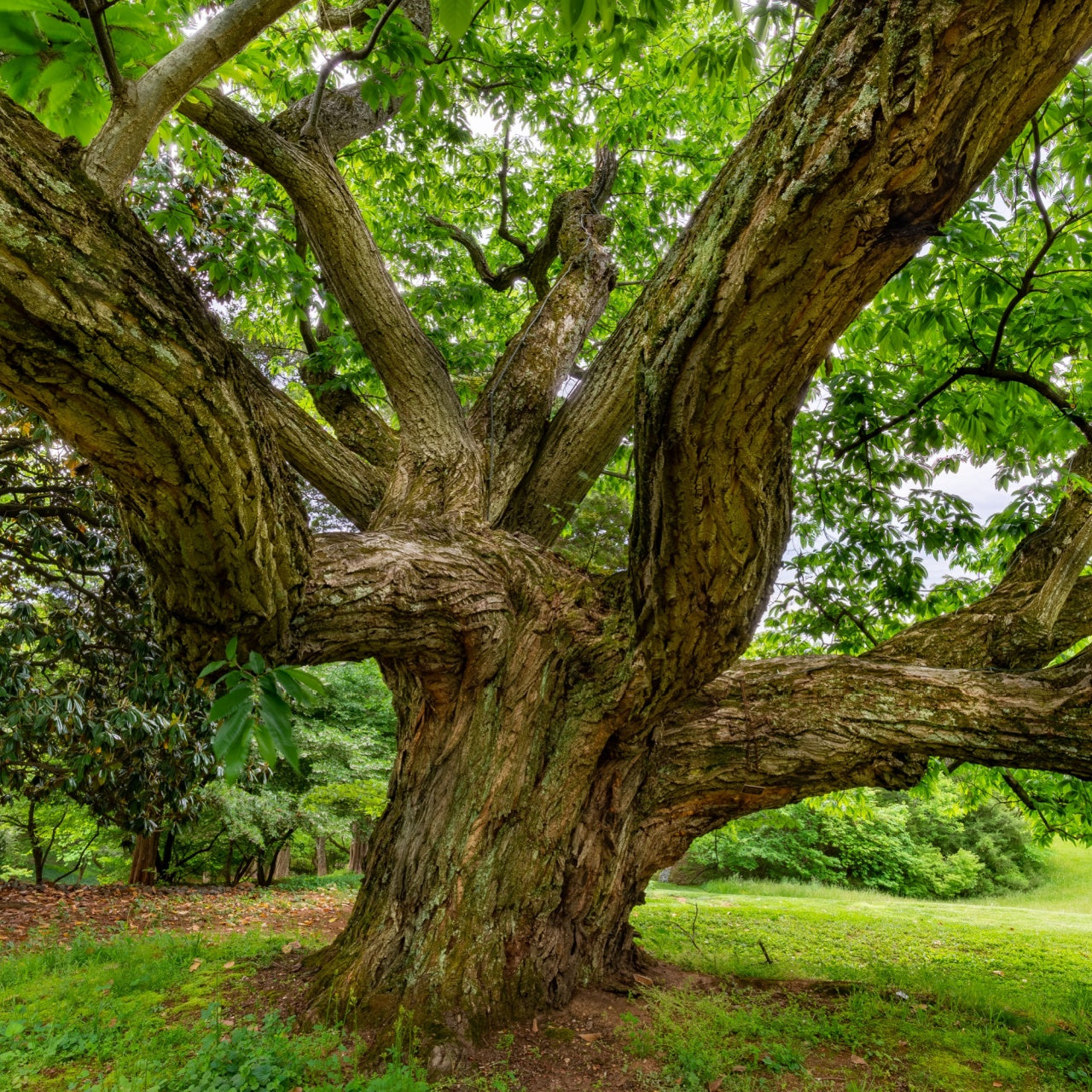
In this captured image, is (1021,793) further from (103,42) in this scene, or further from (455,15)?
(103,42)

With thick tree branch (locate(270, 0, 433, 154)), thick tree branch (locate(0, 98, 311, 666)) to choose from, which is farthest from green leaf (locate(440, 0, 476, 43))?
thick tree branch (locate(270, 0, 433, 154))

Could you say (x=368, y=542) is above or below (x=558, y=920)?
above

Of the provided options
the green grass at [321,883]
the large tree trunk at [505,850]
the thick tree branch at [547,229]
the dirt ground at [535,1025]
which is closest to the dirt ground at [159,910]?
the dirt ground at [535,1025]

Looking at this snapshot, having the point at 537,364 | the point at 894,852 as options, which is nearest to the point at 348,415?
Answer: the point at 537,364

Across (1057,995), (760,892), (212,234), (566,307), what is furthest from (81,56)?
(760,892)

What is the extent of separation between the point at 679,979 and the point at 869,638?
262 centimetres

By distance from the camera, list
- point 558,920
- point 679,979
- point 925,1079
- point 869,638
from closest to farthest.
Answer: point 925,1079
point 558,920
point 679,979
point 869,638

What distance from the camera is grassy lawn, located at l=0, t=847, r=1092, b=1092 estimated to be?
8.61ft

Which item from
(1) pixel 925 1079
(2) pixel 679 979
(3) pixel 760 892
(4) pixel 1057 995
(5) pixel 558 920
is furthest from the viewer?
(3) pixel 760 892

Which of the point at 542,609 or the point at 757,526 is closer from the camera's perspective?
the point at 757,526

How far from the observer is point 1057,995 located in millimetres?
4215

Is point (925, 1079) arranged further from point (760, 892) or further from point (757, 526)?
point (760, 892)

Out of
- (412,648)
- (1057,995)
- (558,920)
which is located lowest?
(1057,995)

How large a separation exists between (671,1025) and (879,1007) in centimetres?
136
